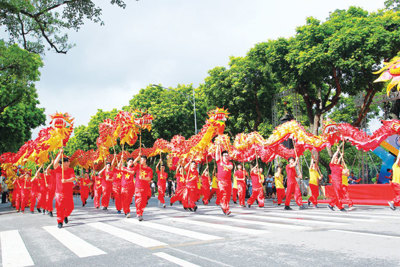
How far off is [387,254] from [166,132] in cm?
2529

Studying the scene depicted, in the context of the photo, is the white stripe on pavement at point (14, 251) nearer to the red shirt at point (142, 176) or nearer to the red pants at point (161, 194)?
the red shirt at point (142, 176)

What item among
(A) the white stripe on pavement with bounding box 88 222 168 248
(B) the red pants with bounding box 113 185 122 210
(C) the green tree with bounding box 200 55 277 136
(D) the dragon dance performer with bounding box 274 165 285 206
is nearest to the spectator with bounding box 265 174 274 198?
(C) the green tree with bounding box 200 55 277 136

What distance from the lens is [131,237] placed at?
6680 mm

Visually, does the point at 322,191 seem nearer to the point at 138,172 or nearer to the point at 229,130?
the point at 229,130

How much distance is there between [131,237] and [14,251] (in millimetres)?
2048

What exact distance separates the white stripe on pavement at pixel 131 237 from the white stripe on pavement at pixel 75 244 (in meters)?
0.75

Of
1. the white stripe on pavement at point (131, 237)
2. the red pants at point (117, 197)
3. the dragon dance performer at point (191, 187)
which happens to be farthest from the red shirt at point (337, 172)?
the red pants at point (117, 197)

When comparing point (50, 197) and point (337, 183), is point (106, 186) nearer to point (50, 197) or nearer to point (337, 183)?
point (50, 197)

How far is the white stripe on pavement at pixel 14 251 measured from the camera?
16.2 feet

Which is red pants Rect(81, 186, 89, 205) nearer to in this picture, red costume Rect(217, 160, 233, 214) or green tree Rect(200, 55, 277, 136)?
red costume Rect(217, 160, 233, 214)

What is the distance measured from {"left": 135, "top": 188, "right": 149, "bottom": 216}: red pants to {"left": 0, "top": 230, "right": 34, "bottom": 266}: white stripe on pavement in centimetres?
308

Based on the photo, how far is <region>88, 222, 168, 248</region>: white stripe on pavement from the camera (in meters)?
5.90

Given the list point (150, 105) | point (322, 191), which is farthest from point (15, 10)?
point (150, 105)

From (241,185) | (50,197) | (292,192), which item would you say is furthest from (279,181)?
(50,197)
